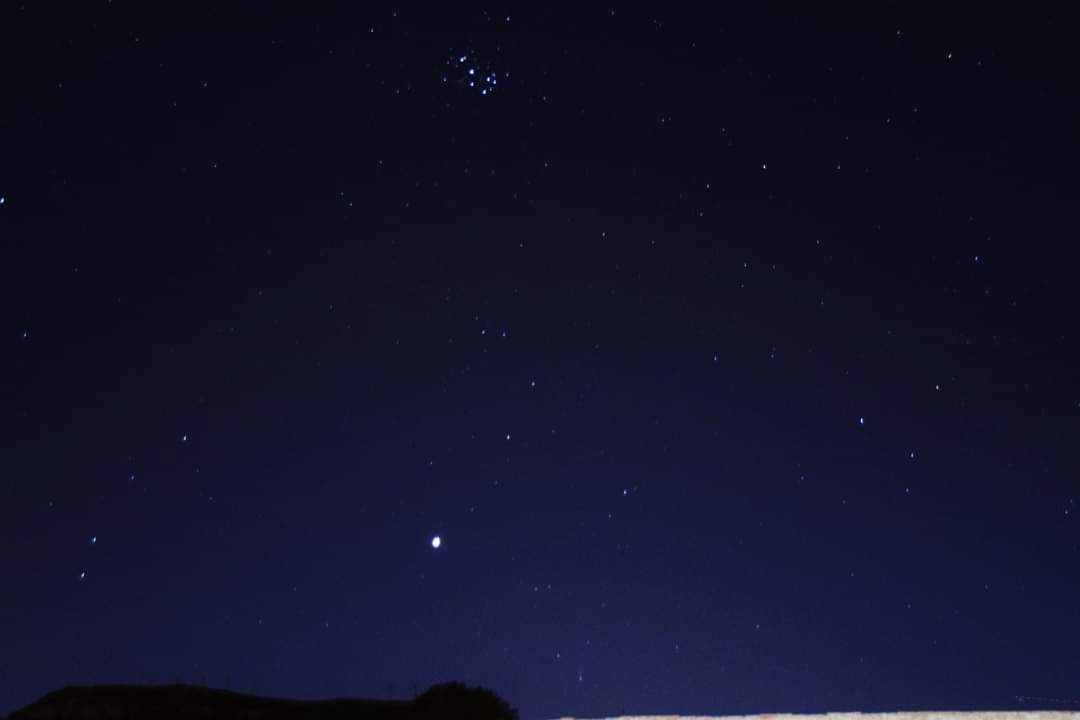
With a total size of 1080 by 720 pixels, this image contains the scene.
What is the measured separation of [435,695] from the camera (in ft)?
39.6

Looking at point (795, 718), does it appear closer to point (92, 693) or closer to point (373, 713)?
point (373, 713)

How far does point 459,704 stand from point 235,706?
241 cm

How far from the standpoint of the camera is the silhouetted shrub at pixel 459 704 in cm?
1172

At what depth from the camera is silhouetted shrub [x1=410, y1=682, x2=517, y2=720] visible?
38.4ft

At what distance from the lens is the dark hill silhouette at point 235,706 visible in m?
11.7

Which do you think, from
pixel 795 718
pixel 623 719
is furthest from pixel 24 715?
pixel 795 718

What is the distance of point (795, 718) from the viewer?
68.1 ft

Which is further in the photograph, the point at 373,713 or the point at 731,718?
the point at 731,718

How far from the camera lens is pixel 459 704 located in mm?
11953

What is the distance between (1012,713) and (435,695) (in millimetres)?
13784

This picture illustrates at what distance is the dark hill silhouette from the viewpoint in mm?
11664

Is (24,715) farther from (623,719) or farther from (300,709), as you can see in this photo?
(623,719)

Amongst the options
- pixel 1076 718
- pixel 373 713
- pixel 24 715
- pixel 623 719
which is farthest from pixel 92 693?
pixel 1076 718

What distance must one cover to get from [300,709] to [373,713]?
79 cm
